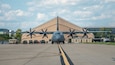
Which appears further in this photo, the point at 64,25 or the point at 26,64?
the point at 64,25

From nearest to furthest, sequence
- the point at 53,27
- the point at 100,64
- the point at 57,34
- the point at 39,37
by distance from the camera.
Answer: the point at 100,64
the point at 57,34
the point at 39,37
the point at 53,27

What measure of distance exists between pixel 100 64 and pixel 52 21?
18250 cm

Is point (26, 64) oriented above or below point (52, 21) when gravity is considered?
below

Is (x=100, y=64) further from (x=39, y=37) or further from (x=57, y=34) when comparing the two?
(x=39, y=37)

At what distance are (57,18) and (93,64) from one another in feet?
595

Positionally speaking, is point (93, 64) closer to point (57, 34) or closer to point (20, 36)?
point (57, 34)

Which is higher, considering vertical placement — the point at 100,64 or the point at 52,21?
the point at 52,21

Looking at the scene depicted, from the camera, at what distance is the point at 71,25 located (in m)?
196

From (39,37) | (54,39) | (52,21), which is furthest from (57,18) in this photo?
(54,39)

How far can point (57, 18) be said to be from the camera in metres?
193

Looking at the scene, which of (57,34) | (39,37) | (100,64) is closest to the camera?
(100,64)

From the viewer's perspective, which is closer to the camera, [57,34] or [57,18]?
[57,34]

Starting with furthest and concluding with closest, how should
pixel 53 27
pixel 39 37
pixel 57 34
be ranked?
1. pixel 53 27
2. pixel 39 37
3. pixel 57 34

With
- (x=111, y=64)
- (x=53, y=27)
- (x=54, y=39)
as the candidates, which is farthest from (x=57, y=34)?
(x=53, y=27)
